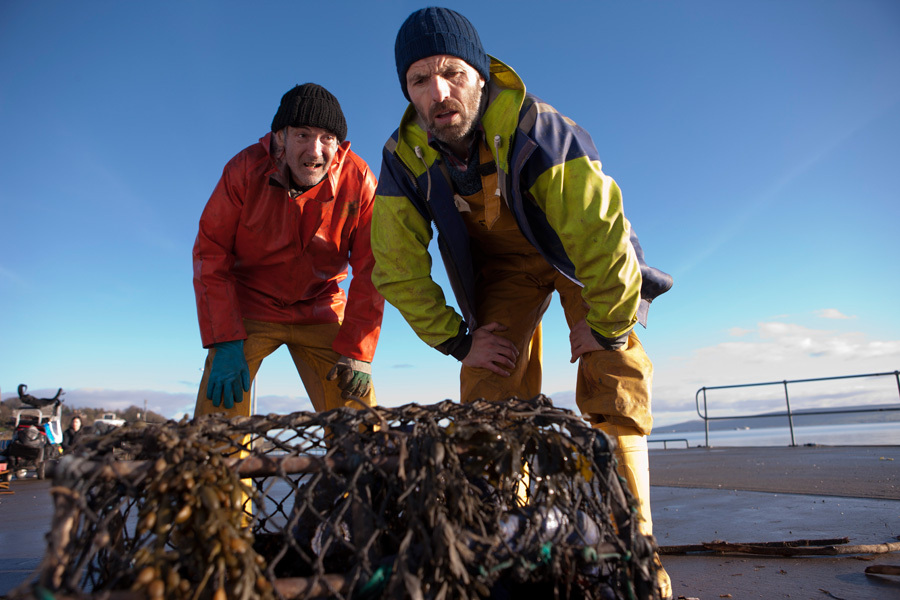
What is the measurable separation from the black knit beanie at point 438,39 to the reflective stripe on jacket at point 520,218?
15cm

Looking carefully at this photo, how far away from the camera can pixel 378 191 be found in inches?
103

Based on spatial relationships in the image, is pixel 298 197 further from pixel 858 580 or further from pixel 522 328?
pixel 858 580

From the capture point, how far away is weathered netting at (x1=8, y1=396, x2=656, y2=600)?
1.00 metres

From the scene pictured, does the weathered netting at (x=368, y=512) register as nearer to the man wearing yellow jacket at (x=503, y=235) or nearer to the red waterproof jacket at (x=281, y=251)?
the man wearing yellow jacket at (x=503, y=235)

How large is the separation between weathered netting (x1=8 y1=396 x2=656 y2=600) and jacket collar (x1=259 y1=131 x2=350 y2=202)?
2209mm

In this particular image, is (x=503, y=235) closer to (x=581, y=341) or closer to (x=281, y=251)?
(x=581, y=341)

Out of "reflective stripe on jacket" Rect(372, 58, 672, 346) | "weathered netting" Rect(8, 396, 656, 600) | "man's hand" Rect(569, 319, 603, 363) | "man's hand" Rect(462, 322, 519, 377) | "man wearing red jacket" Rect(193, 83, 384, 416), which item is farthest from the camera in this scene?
"man wearing red jacket" Rect(193, 83, 384, 416)

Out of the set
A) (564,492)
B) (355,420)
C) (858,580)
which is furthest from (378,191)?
(858,580)

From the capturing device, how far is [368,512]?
3.78 feet

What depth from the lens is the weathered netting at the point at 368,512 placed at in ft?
3.29

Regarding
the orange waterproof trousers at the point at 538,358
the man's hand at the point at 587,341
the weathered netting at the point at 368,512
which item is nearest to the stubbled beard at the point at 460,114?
the orange waterproof trousers at the point at 538,358

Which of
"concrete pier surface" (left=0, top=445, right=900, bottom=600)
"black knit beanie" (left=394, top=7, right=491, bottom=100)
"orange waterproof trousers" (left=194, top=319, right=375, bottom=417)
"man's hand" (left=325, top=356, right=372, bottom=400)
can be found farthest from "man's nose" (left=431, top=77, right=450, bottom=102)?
"concrete pier surface" (left=0, top=445, right=900, bottom=600)

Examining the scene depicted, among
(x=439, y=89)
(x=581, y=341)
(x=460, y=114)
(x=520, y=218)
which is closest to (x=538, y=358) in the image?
(x=581, y=341)

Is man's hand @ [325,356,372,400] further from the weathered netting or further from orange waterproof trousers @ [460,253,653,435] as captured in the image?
the weathered netting
